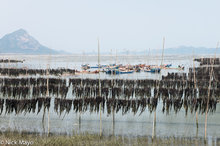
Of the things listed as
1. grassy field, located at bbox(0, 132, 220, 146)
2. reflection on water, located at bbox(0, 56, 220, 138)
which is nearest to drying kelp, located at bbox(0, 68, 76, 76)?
reflection on water, located at bbox(0, 56, 220, 138)

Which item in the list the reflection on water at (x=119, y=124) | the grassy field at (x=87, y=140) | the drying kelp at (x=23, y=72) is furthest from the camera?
the drying kelp at (x=23, y=72)

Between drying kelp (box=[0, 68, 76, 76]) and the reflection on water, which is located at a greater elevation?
drying kelp (box=[0, 68, 76, 76])

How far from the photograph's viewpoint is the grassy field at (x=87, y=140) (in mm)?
8320

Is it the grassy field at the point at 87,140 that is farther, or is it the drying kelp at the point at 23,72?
the drying kelp at the point at 23,72

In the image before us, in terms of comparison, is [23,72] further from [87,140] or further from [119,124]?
[87,140]

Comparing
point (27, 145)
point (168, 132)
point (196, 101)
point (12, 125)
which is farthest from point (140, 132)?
point (12, 125)

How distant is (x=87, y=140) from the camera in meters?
9.17

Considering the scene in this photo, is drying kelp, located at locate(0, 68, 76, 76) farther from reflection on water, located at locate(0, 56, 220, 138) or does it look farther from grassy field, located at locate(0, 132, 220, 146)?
grassy field, located at locate(0, 132, 220, 146)

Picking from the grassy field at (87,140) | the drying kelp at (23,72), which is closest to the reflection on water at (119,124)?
the grassy field at (87,140)

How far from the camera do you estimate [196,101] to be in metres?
12.5

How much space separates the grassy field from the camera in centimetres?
832

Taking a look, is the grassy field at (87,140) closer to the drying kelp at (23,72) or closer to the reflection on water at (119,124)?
the reflection on water at (119,124)

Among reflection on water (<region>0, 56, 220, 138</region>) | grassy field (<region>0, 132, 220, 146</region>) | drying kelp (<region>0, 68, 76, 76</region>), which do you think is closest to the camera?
grassy field (<region>0, 132, 220, 146</region>)

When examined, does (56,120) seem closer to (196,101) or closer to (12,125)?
(12,125)
